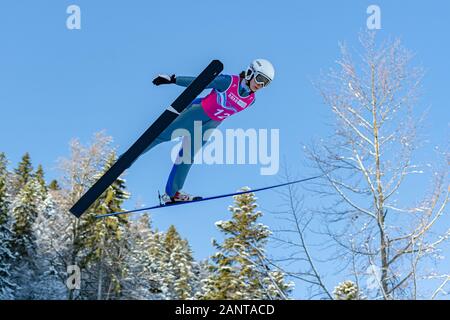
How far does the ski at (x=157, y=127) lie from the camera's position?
5500mm

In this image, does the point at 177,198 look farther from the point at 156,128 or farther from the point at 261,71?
the point at 261,71

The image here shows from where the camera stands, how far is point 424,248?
25.9 feet

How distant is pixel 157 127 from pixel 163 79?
49 cm

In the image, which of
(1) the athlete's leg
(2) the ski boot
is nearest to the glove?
(1) the athlete's leg

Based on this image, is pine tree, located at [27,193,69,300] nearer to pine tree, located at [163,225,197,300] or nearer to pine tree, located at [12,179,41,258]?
pine tree, located at [12,179,41,258]

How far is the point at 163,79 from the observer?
5.54 m

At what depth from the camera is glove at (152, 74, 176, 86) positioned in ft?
18.0

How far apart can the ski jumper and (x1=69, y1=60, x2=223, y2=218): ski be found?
5.4 inches

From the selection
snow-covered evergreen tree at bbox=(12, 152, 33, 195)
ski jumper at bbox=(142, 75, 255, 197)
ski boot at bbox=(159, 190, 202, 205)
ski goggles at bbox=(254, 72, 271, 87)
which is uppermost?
snow-covered evergreen tree at bbox=(12, 152, 33, 195)

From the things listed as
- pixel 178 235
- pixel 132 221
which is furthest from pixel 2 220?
pixel 178 235

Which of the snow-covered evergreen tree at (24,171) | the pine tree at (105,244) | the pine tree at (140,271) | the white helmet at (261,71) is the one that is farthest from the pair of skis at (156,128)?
the snow-covered evergreen tree at (24,171)

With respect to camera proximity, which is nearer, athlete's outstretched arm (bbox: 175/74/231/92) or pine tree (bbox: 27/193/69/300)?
athlete's outstretched arm (bbox: 175/74/231/92)

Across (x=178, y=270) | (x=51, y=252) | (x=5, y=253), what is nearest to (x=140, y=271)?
(x=51, y=252)
